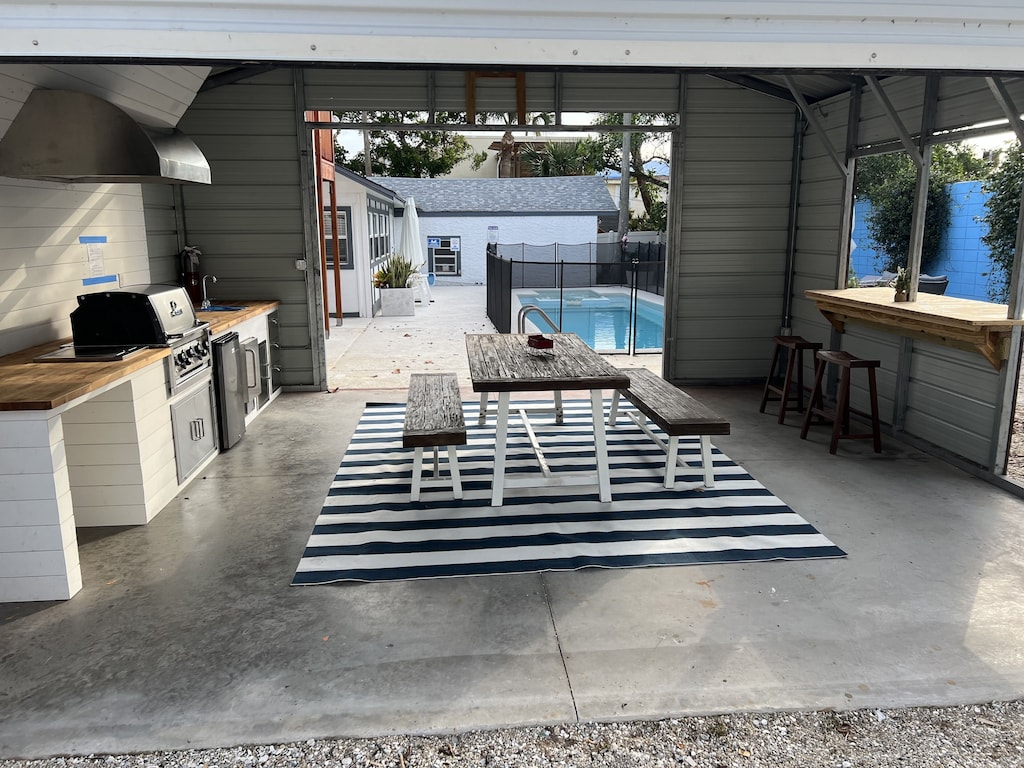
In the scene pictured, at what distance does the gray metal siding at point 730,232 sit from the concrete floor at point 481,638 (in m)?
3.53

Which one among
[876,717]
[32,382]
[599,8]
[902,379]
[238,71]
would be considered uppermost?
[238,71]

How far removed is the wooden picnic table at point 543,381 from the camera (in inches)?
159

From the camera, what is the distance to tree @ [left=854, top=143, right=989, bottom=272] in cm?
1171

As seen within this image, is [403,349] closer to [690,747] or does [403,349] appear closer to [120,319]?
[120,319]

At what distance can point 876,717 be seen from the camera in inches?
96.7

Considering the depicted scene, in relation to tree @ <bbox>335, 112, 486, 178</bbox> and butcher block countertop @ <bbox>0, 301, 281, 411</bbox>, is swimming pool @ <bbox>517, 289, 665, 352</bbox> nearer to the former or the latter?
butcher block countertop @ <bbox>0, 301, 281, 411</bbox>

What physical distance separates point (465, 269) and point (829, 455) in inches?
711

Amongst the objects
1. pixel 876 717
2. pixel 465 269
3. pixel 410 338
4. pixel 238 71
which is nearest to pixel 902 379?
pixel 876 717

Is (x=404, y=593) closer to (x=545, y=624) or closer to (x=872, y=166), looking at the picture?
(x=545, y=624)

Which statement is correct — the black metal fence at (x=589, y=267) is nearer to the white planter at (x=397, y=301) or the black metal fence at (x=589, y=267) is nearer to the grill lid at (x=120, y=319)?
the white planter at (x=397, y=301)

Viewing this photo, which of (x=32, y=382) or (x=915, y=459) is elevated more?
(x=32, y=382)

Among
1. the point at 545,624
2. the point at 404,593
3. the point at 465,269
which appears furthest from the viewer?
the point at 465,269

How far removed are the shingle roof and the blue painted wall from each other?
11.8m

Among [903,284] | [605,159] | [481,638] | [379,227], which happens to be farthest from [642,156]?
[481,638]
